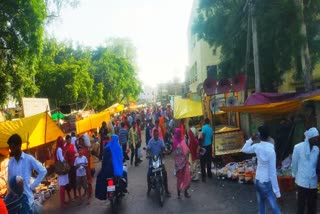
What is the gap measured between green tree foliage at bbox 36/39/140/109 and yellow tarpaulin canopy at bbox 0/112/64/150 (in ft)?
37.3

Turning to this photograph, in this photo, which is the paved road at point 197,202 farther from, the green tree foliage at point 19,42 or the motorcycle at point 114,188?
the green tree foliage at point 19,42

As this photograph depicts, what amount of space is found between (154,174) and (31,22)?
7369 mm

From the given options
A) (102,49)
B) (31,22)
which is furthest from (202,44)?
(102,49)

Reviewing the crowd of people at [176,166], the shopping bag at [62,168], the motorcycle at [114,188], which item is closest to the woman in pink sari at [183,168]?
the crowd of people at [176,166]

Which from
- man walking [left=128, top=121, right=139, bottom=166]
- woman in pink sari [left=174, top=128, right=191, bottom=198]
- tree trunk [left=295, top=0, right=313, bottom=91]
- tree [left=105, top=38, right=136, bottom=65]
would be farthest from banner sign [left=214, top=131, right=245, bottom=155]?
tree [left=105, top=38, right=136, bottom=65]

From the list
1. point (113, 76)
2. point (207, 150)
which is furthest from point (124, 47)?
point (207, 150)

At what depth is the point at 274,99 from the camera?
11195 mm

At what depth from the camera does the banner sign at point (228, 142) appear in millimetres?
13172

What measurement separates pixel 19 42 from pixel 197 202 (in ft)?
28.5

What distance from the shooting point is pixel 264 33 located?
13.4 m

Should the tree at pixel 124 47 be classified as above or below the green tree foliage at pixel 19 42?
above

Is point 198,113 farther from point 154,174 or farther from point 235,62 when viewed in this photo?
point 154,174

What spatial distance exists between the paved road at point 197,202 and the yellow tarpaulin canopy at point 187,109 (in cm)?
613

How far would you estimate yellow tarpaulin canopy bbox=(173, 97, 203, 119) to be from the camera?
16766 mm
